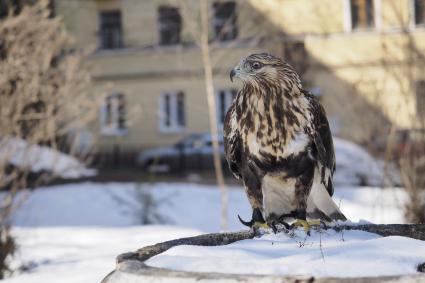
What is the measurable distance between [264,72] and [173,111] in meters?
26.1

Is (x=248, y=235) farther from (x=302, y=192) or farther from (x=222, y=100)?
(x=222, y=100)

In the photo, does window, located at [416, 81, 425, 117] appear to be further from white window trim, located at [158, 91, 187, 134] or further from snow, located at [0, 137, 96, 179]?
white window trim, located at [158, 91, 187, 134]

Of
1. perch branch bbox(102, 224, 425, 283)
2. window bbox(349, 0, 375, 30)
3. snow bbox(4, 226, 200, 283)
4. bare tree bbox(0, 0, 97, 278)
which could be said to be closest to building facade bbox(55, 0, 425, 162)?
window bbox(349, 0, 375, 30)

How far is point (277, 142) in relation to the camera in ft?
15.0

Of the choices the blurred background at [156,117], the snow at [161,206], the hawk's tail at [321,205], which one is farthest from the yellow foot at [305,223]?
the snow at [161,206]

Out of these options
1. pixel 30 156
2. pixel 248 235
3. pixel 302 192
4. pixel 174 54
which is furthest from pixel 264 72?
pixel 174 54

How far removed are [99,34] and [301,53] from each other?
1759 cm

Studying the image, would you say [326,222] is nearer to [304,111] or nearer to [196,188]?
[304,111]

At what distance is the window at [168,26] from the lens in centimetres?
2855

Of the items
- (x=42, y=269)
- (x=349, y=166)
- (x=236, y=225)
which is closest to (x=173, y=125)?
(x=349, y=166)

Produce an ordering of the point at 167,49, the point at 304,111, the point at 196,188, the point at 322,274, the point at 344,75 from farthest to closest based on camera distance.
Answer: the point at 167,49, the point at 344,75, the point at 196,188, the point at 304,111, the point at 322,274

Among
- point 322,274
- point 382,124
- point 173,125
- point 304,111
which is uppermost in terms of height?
point 304,111

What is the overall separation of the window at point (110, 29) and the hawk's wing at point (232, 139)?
27.0 meters

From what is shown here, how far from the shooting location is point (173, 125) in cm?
3044
